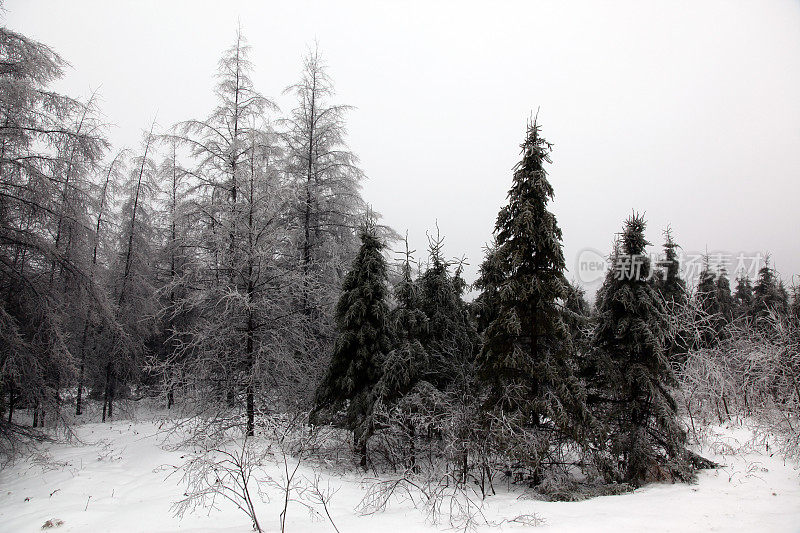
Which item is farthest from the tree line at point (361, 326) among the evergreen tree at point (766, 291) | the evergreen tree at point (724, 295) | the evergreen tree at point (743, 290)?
the evergreen tree at point (743, 290)

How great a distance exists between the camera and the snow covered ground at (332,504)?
6.93 metres

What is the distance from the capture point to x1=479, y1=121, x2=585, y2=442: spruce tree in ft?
32.7

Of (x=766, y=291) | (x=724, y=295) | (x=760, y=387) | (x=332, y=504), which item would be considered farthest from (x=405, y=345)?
(x=724, y=295)

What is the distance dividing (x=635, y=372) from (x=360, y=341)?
302 inches

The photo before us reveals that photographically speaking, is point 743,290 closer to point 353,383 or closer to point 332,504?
point 353,383

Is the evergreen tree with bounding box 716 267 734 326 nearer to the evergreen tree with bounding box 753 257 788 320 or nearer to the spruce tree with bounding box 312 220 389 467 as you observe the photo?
the evergreen tree with bounding box 753 257 788 320

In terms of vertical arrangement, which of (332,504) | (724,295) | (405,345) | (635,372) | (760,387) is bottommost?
(332,504)

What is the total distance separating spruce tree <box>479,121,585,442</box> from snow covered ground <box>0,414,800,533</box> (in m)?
2.35

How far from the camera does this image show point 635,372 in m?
10.5

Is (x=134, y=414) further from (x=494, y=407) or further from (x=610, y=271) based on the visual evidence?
(x=610, y=271)

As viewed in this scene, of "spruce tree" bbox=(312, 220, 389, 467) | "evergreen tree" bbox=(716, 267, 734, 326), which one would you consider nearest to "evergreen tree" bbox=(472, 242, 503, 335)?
"spruce tree" bbox=(312, 220, 389, 467)

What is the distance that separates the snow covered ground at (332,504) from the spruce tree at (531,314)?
7.71 feet

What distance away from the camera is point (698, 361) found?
1777 cm

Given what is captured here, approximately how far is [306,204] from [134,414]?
42.2 ft
